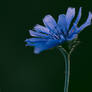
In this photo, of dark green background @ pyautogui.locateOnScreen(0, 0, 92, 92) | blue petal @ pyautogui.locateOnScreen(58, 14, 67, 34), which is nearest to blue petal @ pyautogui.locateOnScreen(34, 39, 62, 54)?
blue petal @ pyautogui.locateOnScreen(58, 14, 67, 34)

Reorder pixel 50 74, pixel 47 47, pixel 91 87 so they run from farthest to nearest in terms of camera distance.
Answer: pixel 50 74
pixel 91 87
pixel 47 47

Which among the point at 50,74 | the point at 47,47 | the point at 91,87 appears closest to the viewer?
the point at 47,47

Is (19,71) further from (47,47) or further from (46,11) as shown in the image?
(47,47)

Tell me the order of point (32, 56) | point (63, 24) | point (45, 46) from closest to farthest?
point (45, 46) < point (63, 24) < point (32, 56)

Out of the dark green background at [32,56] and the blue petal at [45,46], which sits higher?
the dark green background at [32,56]

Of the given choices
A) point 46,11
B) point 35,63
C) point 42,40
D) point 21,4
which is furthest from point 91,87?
point 42,40

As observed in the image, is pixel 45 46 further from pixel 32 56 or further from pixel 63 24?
pixel 32 56

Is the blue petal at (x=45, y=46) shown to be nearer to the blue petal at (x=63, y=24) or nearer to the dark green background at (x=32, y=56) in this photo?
the blue petal at (x=63, y=24)

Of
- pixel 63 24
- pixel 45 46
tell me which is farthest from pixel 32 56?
pixel 45 46

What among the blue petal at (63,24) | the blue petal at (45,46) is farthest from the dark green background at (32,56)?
the blue petal at (45,46)
